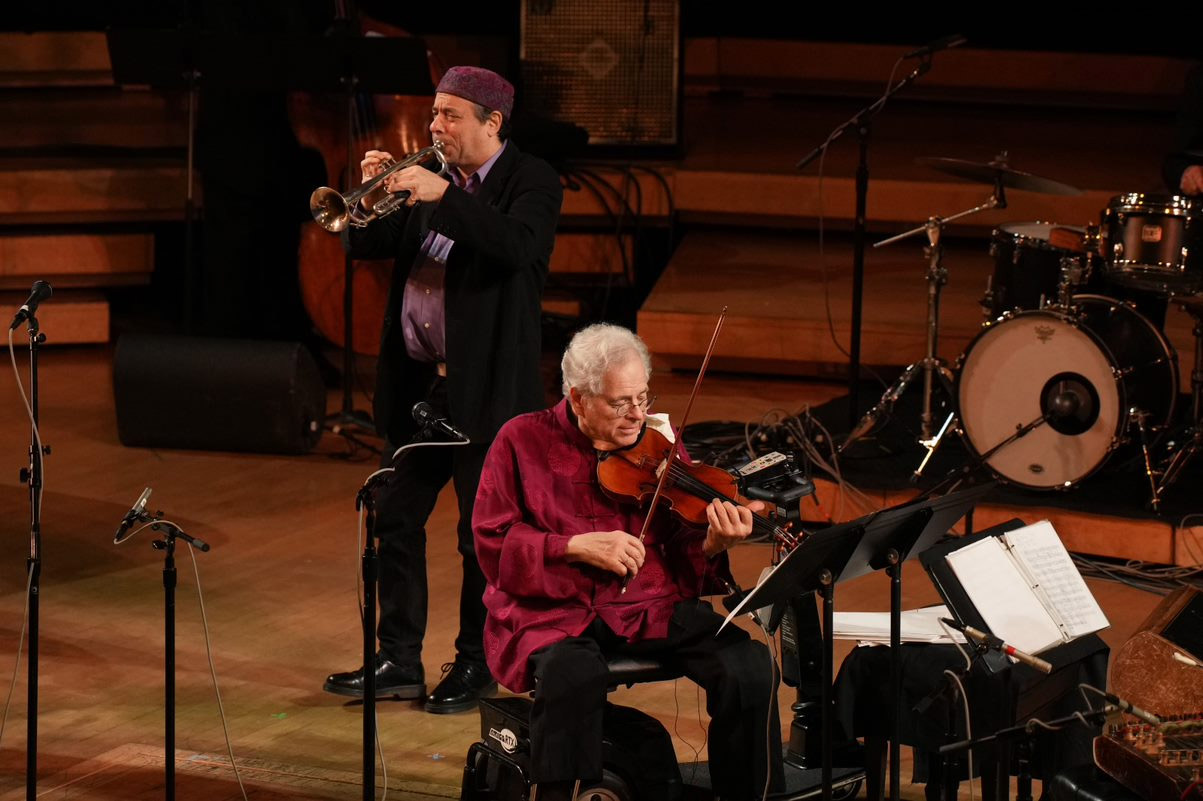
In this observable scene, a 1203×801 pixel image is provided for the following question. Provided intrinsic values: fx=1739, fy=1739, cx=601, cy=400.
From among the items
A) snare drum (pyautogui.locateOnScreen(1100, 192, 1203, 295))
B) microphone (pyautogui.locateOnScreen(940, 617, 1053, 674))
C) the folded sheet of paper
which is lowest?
Answer: the folded sheet of paper

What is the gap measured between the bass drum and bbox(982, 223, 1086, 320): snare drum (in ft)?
0.95

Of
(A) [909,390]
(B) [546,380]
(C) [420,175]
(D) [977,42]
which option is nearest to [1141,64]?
(D) [977,42]

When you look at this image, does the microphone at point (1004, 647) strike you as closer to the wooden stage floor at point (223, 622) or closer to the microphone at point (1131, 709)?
the microphone at point (1131, 709)

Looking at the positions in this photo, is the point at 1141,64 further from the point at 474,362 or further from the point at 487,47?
the point at 474,362

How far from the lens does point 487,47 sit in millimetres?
9805

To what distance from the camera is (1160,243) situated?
233 inches

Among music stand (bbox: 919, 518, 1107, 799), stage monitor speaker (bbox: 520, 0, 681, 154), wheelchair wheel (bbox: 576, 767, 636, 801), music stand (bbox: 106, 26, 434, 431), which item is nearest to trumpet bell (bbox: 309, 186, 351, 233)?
wheelchair wheel (bbox: 576, 767, 636, 801)

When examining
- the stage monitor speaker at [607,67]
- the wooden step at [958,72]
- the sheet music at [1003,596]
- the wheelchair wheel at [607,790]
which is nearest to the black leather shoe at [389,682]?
the wheelchair wheel at [607,790]

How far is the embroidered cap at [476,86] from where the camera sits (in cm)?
453

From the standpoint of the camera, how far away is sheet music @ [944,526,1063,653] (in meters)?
3.80

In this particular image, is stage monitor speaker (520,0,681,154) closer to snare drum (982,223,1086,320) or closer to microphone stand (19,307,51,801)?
snare drum (982,223,1086,320)

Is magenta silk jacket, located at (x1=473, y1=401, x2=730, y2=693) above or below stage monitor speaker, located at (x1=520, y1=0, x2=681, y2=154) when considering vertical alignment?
below

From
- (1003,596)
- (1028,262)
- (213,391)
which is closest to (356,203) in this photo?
(1003,596)

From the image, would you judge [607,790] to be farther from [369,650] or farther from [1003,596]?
[1003,596]
